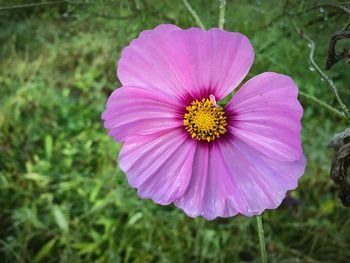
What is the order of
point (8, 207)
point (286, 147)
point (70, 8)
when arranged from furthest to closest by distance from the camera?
point (8, 207) → point (70, 8) → point (286, 147)

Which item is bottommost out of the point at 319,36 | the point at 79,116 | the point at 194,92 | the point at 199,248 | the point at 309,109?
the point at 199,248

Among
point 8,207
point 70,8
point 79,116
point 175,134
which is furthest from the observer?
point 79,116

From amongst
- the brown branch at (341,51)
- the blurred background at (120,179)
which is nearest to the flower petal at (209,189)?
the brown branch at (341,51)

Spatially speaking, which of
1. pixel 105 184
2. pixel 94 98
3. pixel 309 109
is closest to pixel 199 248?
pixel 105 184

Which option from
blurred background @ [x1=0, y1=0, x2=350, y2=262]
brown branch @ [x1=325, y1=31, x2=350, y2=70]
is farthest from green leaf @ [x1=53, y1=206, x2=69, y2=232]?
brown branch @ [x1=325, y1=31, x2=350, y2=70]

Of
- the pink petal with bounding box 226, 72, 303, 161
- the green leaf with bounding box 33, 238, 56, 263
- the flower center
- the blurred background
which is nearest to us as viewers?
the pink petal with bounding box 226, 72, 303, 161

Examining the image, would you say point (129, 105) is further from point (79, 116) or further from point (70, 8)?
point (79, 116)

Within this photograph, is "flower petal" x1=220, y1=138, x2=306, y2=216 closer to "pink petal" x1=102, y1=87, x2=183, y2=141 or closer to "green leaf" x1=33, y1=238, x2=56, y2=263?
"pink petal" x1=102, y1=87, x2=183, y2=141
